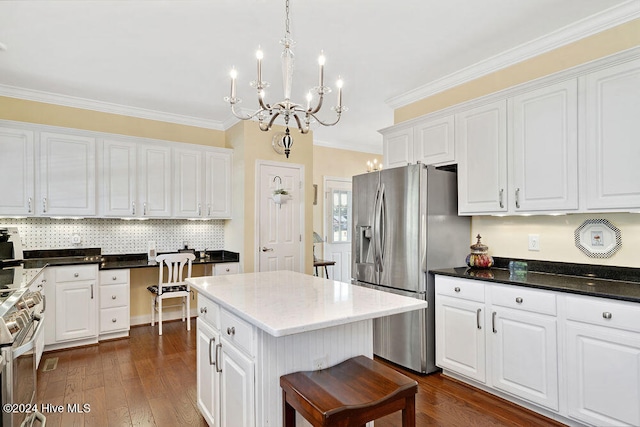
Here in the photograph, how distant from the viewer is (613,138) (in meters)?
2.24

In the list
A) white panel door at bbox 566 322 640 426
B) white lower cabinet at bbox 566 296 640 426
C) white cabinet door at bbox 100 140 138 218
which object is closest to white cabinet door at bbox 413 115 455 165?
white lower cabinet at bbox 566 296 640 426

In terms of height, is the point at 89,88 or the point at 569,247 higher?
the point at 89,88

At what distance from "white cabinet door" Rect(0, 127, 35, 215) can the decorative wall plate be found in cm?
500

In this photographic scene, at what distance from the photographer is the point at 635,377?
6.30 ft

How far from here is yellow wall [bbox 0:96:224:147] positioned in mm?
3845

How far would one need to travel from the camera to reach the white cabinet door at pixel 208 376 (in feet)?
6.67

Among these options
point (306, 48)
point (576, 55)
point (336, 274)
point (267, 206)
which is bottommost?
point (336, 274)

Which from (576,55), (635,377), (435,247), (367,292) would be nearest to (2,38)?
(367,292)

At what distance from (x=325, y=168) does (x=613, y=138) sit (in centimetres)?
446

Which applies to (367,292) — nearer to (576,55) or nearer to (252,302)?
(252,302)

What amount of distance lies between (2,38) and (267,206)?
2933 millimetres

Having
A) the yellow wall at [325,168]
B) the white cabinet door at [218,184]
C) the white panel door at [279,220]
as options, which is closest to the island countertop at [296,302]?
the white panel door at [279,220]

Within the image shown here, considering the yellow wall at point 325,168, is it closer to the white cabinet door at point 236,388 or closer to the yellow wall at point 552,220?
the yellow wall at point 552,220

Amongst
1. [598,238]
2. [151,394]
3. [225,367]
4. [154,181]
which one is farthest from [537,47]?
[154,181]
